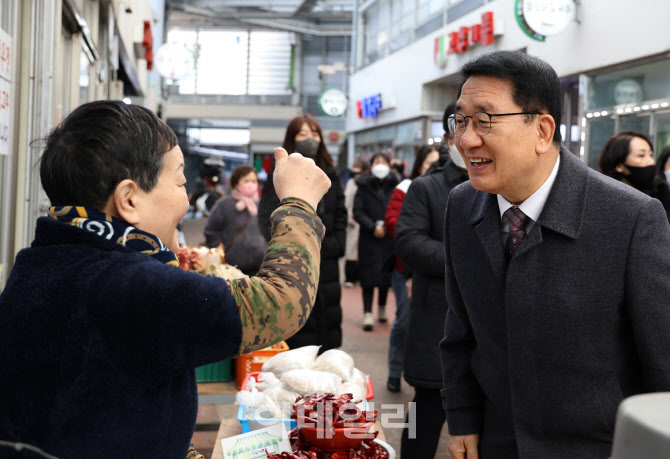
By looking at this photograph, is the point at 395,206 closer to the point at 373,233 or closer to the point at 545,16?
the point at 373,233

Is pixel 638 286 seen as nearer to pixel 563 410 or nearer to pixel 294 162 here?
pixel 563 410

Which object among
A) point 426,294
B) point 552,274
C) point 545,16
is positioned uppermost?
point 545,16

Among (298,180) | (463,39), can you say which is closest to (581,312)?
(298,180)

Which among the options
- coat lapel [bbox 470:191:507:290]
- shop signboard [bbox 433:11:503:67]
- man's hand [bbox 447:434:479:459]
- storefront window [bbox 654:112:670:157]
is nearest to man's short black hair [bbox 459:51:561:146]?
coat lapel [bbox 470:191:507:290]

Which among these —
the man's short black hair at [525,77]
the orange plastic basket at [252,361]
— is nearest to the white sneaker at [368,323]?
the orange plastic basket at [252,361]

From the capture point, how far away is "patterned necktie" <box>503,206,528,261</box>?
2029 millimetres

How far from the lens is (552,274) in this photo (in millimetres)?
1896

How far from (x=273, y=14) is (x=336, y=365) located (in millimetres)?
24547

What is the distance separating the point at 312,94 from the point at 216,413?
85.5 feet

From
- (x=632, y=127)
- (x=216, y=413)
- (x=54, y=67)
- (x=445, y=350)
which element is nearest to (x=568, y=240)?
(x=445, y=350)

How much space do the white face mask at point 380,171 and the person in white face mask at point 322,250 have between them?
4.12 m

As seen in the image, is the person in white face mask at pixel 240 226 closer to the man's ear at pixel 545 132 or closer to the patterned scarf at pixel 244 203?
the patterned scarf at pixel 244 203

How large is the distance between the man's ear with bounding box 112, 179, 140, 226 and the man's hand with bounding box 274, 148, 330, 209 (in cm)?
30

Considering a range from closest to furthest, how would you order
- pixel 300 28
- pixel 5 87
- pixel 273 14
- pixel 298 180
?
pixel 298 180 → pixel 5 87 → pixel 273 14 → pixel 300 28
